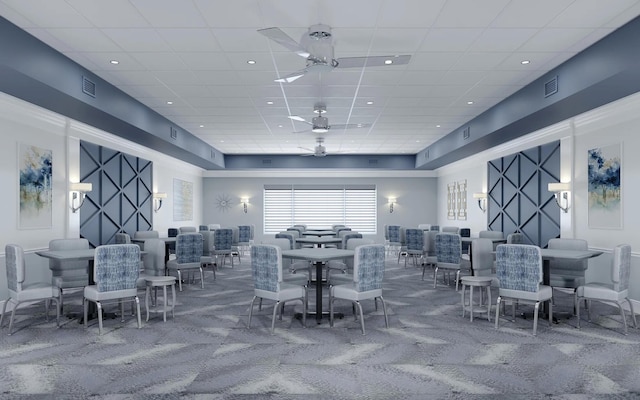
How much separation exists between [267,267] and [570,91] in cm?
416

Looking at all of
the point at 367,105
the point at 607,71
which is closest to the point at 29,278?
the point at 367,105

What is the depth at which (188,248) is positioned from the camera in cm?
759

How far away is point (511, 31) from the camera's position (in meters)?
4.91

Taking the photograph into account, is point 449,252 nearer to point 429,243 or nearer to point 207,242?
point 429,243

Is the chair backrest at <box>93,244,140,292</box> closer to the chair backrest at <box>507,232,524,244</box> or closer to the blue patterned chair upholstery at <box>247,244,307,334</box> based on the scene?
the blue patterned chair upholstery at <box>247,244,307,334</box>

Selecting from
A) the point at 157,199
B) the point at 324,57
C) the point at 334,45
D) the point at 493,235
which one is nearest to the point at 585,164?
the point at 493,235

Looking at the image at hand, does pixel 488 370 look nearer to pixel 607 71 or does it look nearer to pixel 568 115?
pixel 607 71

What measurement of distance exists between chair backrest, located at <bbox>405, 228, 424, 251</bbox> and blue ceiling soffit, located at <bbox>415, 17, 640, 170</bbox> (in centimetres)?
218

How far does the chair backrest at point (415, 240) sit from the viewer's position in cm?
1010

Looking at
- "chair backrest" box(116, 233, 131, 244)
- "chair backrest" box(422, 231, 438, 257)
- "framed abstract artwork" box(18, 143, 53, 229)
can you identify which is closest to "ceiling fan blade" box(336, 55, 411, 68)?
"framed abstract artwork" box(18, 143, 53, 229)

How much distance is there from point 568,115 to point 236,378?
6.09 meters

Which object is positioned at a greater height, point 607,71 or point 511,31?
point 511,31

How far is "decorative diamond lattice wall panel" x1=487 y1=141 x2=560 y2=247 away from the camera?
8.52 metres

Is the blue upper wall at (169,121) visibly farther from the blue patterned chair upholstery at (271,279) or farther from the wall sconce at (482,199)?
the blue patterned chair upholstery at (271,279)
